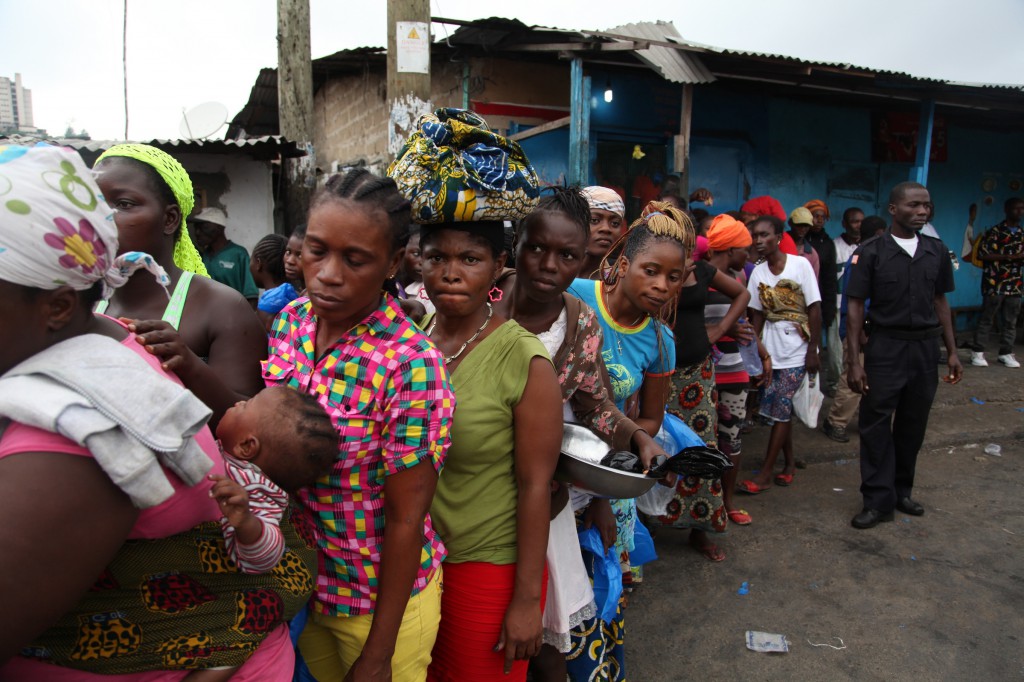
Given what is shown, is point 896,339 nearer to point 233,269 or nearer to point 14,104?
point 233,269

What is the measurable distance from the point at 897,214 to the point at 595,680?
384cm

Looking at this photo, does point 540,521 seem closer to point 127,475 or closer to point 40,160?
point 127,475

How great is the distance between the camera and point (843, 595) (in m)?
3.75

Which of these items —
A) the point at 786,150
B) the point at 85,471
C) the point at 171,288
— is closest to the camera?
the point at 85,471

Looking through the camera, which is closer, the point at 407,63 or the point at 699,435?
the point at 699,435

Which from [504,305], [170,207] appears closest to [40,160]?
[170,207]

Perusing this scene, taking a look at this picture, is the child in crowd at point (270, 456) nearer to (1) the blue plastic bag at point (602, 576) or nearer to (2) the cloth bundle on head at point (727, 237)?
(1) the blue plastic bag at point (602, 576)

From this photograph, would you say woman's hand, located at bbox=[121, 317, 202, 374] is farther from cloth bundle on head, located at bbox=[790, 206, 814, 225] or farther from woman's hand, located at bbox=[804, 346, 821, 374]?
cloth bundle on head, located at bbox=[790, 206, 814, 225]

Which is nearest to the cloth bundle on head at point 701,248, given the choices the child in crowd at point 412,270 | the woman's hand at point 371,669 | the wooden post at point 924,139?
the child in crowd at point 412,270

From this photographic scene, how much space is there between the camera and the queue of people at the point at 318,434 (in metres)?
0.98

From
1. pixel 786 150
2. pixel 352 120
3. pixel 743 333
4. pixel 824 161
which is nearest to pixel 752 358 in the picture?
pixel 743 333

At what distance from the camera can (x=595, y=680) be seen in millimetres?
2332

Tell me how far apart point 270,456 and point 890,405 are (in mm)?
4477

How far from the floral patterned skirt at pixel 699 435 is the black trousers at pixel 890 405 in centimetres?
131
